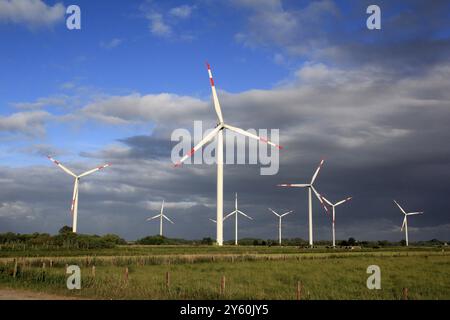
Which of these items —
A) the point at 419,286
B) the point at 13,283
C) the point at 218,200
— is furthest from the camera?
the point at 218,200

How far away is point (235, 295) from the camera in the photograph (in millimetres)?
28953

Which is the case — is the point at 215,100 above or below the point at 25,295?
above

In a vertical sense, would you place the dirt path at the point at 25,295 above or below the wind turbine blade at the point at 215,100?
below

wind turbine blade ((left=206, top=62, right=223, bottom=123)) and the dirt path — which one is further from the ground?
wind turbine blade ((left=206, top=62, right=223, bottom=123))

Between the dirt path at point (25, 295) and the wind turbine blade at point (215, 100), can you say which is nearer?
the dirt path at point (25, 295)

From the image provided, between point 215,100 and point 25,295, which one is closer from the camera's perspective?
point 25,295

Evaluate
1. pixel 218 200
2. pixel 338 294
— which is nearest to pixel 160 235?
pixel 218 200

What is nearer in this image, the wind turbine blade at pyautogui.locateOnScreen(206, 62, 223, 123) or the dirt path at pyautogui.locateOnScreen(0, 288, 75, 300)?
the dirt path at pyautogui.locateOnScreen(0, 288, 75, 300)
